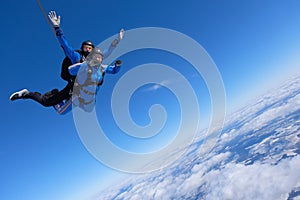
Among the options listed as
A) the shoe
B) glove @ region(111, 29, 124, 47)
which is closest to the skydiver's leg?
the shoe

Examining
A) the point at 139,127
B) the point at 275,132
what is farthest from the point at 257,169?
the point at 139,127

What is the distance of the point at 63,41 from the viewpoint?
4648mm

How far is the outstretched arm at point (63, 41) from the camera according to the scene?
4.36 m

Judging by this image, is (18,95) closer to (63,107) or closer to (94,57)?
(63,107)

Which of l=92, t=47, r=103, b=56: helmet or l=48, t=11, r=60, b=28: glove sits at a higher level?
l=48, t=11, r=60, b=28: glove

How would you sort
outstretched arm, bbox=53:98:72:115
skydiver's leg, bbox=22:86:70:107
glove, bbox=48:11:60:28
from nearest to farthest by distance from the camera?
glove, bbox=48:11:60:28 < skydiver's leg, bbox=22:86:70:107 < outstretched arm, bbox=53:98:72:115

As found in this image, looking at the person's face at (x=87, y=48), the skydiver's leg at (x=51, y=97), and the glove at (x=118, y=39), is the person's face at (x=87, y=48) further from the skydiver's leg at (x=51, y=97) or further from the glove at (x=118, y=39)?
the skydiver's leg at (x=51, y=97)

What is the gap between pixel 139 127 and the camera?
571cm

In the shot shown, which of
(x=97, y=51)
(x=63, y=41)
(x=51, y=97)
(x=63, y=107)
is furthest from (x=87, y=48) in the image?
(x=63, y=107)

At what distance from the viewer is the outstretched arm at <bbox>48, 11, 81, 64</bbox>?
172 inches

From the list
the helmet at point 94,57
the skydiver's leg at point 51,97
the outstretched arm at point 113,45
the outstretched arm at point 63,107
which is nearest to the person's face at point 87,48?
the helmet at point 94,57

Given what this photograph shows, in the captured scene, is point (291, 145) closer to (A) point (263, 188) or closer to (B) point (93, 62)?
(A) point (263, 188)

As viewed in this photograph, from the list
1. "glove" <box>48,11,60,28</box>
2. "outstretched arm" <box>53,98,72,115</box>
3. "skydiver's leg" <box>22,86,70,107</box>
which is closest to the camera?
"glove" <box>48,11,60,28</box>

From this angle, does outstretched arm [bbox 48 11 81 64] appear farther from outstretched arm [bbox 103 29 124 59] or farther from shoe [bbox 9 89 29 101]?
shoe [bbox 9 89 29 101]
